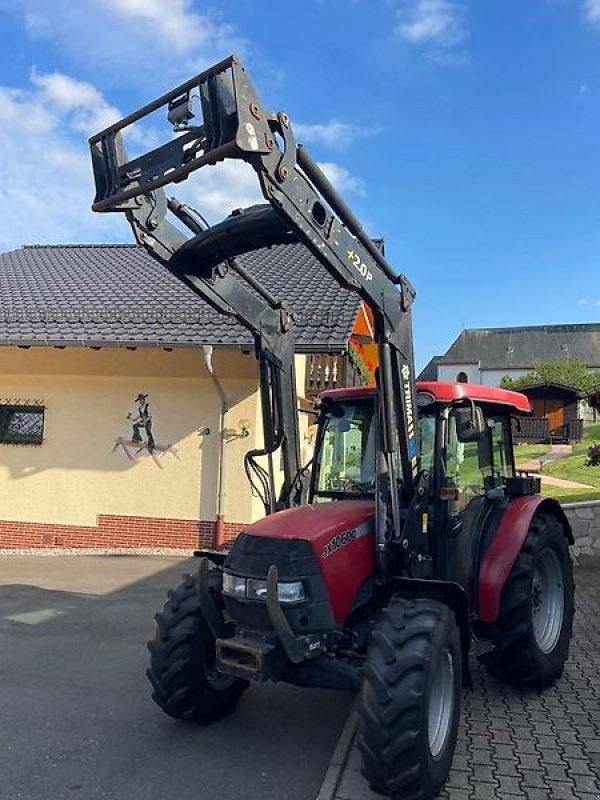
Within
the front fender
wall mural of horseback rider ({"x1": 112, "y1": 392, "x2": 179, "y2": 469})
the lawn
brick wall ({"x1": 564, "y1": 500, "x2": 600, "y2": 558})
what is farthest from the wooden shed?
the front fender

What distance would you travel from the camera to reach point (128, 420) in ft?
36.4

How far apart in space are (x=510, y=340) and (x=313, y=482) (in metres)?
71.5

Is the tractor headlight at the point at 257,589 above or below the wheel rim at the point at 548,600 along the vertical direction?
above

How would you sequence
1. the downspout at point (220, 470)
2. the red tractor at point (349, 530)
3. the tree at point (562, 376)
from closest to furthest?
the red tractor at point (349, 530) → the downspout at point (220, 470) → the tree at point (562, 376)

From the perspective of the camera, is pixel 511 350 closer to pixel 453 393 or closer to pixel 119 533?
pixel 119 533

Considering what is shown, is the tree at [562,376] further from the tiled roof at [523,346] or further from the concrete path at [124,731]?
the concrete path at [124,731]

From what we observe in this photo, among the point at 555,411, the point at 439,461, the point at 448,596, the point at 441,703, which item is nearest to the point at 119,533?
the point at 439,461

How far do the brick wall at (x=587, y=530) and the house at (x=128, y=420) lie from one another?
4.34m

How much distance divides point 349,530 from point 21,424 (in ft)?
29.3

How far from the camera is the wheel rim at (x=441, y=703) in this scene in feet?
11.9

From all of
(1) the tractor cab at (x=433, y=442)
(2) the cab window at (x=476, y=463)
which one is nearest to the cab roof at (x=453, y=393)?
(1) the tractor cab at (x=433, y=442)

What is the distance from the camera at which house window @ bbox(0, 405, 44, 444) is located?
11430mm

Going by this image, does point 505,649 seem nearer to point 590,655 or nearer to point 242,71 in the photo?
point 590,655

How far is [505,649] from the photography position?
4.72m
